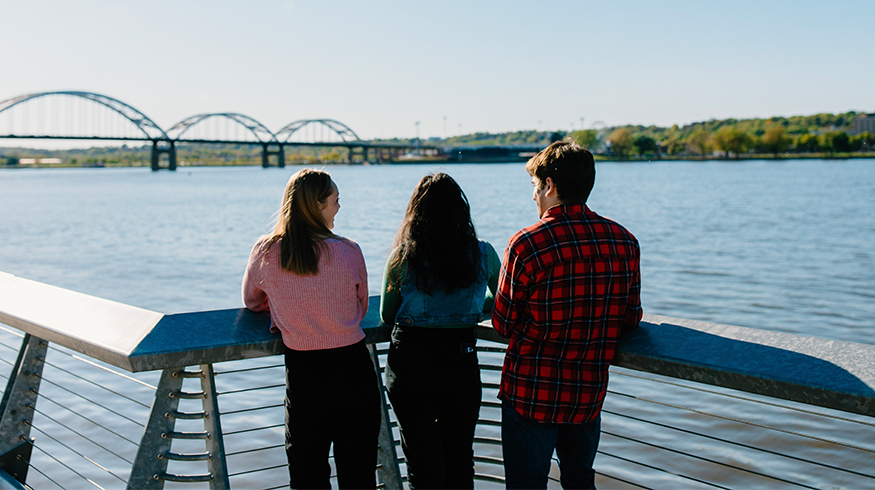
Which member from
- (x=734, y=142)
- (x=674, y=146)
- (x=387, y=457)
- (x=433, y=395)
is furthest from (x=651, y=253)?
(x=674, y=146)

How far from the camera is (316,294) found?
2.33 m

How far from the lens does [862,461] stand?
5637 millimetres

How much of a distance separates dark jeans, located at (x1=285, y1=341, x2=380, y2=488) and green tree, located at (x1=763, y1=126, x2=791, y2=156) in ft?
570

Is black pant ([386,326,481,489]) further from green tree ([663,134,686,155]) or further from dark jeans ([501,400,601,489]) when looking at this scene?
green tree ([663,134,686,155])

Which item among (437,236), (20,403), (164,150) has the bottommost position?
(20,403)

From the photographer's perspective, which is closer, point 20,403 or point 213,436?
point 213,436

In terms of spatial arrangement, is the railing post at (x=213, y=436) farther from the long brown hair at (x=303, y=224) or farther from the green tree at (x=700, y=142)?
the green tree at (x=700, y=142)

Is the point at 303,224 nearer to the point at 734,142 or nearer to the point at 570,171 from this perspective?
the point at 570,171

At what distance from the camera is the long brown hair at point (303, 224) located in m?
2.30

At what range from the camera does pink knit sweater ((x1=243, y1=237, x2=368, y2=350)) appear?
7.50ft

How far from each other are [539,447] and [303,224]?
41.5 inches

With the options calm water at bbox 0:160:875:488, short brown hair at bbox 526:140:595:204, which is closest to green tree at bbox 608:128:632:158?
calm water at bbox 0:160:875:488

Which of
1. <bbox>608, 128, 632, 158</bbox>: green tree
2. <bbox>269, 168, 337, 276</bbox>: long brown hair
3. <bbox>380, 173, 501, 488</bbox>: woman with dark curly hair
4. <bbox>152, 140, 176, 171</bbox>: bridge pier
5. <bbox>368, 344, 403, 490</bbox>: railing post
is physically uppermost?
<bbox>608, 128, 632, 158</bbox>: green tree

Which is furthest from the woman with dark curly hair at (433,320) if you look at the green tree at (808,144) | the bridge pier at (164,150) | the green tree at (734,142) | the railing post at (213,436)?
the green tree at (808,144)
